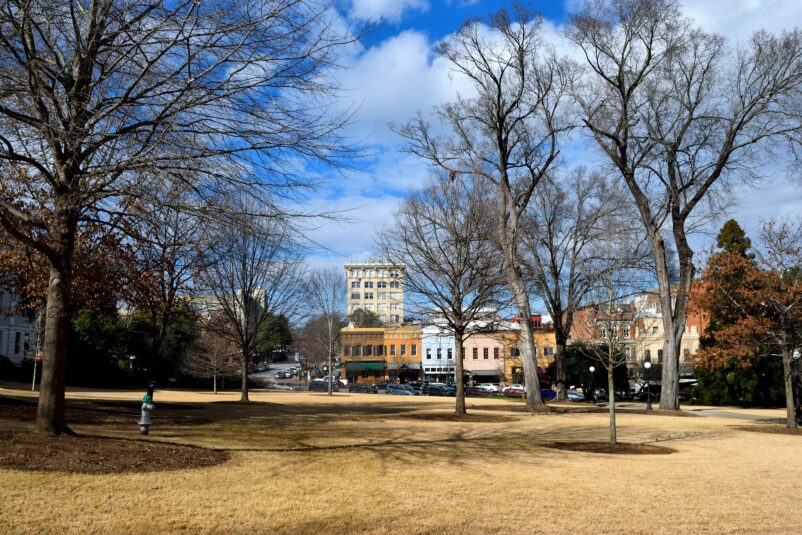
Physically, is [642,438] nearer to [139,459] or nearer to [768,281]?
[768,281]

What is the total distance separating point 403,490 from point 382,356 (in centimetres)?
7434

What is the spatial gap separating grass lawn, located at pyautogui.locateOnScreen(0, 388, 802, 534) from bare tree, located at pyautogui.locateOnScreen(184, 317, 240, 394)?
35.0 metres

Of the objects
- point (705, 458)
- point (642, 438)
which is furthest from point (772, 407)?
point (705, 458)

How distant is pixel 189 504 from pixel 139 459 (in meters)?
2.45

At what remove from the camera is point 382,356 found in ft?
272

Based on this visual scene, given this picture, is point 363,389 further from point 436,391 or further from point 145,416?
point 145,416

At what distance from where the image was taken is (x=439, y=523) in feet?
24.4

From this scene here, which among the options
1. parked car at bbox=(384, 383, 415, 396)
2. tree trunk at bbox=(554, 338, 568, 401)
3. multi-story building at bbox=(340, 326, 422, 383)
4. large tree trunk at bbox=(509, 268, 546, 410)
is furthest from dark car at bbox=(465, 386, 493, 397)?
large tree trunk at bbox=(509, 268, 546, 410)

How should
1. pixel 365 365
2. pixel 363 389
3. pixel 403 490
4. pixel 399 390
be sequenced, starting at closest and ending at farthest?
pixel 403 490
pixel 399 390
pixel 363 389
pixel 365 365

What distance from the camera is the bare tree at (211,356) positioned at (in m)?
50.1

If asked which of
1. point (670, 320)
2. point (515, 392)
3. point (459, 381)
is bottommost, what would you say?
point (515, 392)

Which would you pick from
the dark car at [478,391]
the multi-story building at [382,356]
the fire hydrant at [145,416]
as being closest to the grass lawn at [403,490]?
the fire hydrant at [145,416]

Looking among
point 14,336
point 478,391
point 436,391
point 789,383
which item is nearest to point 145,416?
point 789,383

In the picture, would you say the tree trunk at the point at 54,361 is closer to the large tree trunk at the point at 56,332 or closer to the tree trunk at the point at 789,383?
the large tree trunk at the point at 56,332
